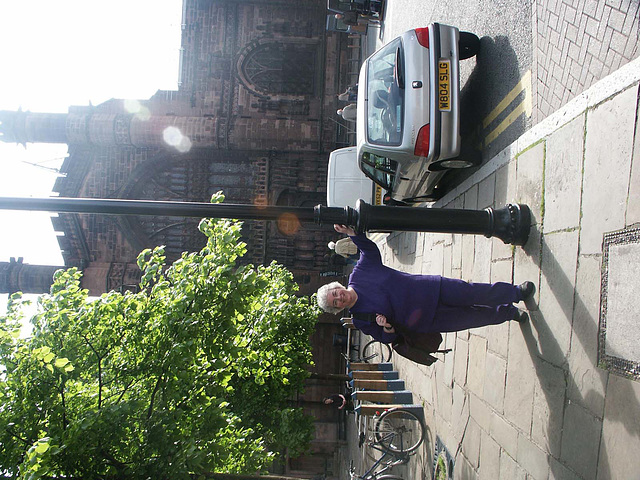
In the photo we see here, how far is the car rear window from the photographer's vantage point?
24.8 ft

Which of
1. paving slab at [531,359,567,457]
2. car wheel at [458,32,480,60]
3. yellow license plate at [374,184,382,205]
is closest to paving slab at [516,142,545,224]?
paving slab at [531,359,567,457]

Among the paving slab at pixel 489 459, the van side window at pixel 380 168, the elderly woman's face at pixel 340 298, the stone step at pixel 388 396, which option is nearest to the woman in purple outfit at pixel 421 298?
the elderly woman's face at pixel 340 298

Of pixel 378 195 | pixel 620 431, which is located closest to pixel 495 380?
pixel 620 431

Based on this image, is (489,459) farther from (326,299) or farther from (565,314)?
(326,299)

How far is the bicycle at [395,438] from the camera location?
27.4ft

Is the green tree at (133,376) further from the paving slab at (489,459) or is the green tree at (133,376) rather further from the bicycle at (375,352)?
the bicycle at (375,352)

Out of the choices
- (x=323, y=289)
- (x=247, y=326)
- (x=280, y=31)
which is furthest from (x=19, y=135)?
(x=323, y=289)

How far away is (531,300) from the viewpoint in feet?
16.4

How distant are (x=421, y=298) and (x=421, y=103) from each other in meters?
3.43

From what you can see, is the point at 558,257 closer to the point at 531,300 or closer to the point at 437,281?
the point at 531,300

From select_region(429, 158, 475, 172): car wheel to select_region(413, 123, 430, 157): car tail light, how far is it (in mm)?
347

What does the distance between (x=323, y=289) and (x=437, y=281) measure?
3.98 feet

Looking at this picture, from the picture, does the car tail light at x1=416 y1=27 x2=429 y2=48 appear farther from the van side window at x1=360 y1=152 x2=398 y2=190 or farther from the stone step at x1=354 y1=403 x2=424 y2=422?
the stone step at x1=354 y1=403 x2=424 y2=422

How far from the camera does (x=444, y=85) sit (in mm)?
7117
